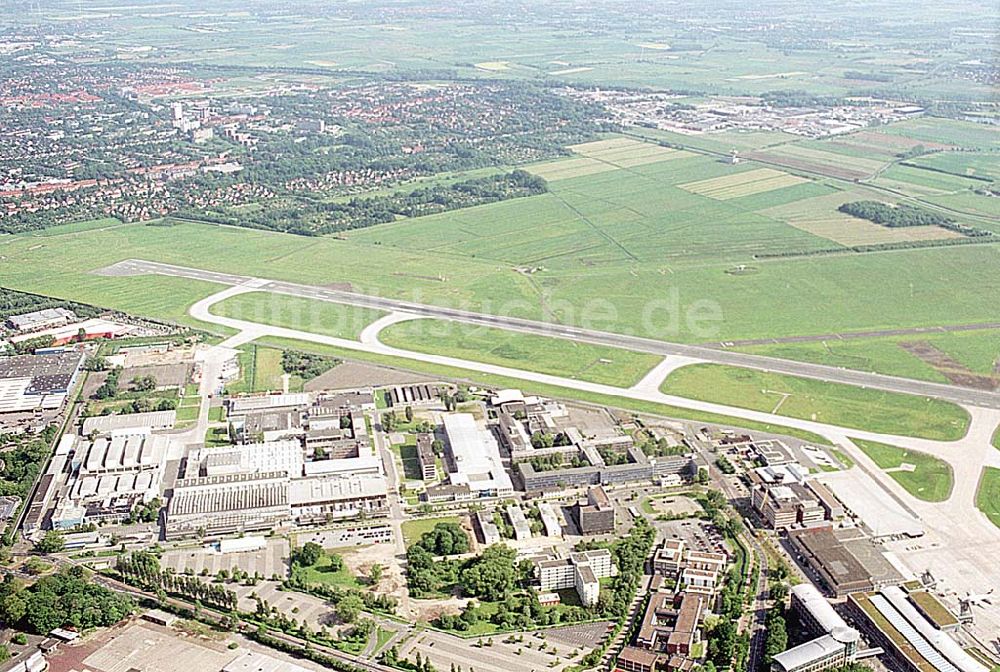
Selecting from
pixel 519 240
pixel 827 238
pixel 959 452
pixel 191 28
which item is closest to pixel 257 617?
pixel 959 452

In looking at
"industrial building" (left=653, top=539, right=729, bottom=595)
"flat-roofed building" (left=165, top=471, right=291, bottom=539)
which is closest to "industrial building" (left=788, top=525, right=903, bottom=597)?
"industrial building" (left=653, top=539, right=729, bottom=595)

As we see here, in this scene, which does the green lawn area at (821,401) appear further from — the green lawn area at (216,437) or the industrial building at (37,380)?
the industrial building at (37,380)

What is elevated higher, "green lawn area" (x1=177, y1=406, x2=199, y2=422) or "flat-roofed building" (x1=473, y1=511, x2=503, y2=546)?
"green lawn area" (x1=177, y1=406, x2=199, y2=422)

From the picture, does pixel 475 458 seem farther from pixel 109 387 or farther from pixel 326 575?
pixel 109 387

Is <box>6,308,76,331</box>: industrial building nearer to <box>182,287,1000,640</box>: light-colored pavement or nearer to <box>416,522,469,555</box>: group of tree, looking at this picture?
<box>182,287,1000,640</box>: light-colored pavement

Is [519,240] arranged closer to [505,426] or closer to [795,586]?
[505,426]

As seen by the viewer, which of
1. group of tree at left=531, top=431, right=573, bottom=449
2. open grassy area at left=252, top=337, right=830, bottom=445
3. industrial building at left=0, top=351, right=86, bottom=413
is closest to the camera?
group of tree at left=531, top=431, right=573, bottom=449
